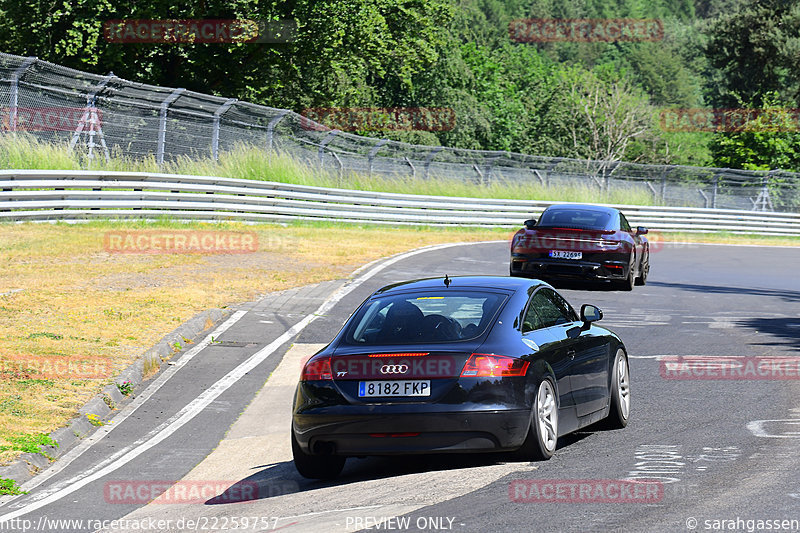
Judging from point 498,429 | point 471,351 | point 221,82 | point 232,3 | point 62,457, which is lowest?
point 62,457

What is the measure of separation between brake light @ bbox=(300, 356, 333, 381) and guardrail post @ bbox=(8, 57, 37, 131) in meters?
19.7

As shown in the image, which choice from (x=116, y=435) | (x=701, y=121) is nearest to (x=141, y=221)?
(x=116, y=435)

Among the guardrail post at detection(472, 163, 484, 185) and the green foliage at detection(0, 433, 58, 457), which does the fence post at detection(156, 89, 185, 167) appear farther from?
the green foliage at detection(0, 433, 58, 457)

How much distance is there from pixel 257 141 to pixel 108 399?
21.4 m

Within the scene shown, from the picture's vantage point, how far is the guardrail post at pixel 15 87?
981 inches

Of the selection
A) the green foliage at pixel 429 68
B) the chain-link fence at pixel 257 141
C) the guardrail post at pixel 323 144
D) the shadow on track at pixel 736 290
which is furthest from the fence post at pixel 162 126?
the shadow on track at pixel 736 290

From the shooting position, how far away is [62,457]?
8734mm

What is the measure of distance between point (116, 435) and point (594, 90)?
62663 mm

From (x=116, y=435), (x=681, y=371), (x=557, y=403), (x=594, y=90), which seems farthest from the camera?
(x=594, y=90)

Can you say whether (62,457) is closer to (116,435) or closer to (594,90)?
(116,435)

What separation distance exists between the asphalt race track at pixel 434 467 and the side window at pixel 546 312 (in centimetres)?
92

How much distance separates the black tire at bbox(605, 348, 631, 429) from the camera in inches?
345

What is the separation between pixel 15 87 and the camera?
24984 mm

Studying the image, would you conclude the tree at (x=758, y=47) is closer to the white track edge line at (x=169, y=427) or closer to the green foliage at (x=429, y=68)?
the green foliage at (x=429, y=68)
